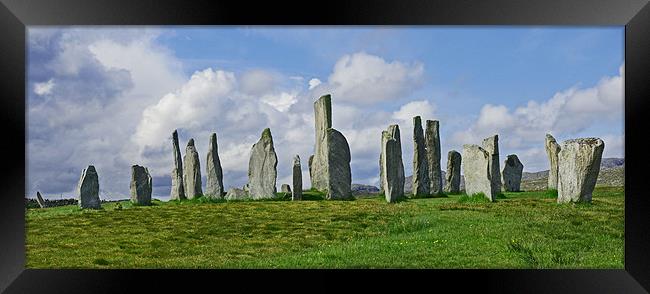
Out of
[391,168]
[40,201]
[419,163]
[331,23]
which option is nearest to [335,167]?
[391,168]

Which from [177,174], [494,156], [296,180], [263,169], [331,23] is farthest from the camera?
[177,174]

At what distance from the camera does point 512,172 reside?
23.1 metres

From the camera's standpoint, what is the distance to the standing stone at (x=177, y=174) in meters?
21.8

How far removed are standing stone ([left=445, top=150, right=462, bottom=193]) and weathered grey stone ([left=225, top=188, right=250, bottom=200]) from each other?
6990mm

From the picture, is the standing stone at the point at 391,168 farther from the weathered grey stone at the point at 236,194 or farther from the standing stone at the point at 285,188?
the weathered grey stone at the point at 236,194

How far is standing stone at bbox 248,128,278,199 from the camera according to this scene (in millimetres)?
19109

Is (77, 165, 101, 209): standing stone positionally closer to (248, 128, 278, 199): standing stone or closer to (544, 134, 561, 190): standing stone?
(248, 128, 278, 199): standing stone

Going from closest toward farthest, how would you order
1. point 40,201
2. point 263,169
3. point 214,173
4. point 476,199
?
point 476,199
point 263,169
point 214,173
point 40,201

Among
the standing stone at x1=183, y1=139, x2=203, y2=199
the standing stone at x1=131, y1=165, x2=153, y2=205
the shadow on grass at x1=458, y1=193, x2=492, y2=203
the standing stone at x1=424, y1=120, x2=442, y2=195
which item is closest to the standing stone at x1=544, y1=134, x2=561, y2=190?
the standing stone at x1=424, y1=120, x2=442, y2=195

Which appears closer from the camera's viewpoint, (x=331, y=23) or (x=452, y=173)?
(x=331, y=23)

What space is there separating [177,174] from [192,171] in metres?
0.71

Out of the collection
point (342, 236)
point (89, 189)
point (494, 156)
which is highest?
point (494, 156)

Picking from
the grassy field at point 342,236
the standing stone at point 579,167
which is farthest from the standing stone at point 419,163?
the standing stone at point 579,167

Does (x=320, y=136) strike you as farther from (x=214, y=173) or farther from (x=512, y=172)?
(x=512, y=172)
